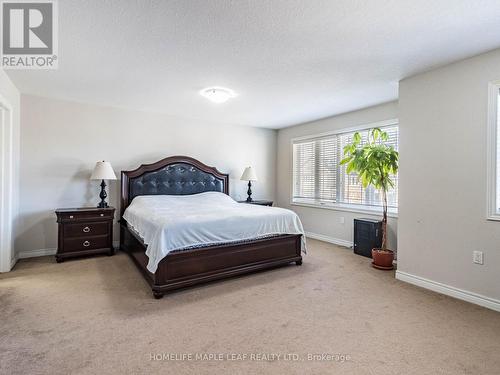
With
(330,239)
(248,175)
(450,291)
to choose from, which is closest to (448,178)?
(450,291)

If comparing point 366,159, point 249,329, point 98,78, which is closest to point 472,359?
point 249,329

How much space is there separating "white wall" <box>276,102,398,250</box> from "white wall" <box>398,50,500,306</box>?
3.22ft

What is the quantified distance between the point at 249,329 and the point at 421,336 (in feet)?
4.34

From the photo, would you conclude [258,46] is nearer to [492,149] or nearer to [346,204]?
[492,149]

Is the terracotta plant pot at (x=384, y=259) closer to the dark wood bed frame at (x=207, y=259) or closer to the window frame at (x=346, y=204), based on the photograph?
the window frame at (x=346, y=204)

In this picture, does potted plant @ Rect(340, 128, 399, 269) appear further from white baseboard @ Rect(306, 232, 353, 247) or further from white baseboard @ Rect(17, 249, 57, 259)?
white baseboard @ Rect(17, 249, 57, 259)

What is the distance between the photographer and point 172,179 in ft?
16.4

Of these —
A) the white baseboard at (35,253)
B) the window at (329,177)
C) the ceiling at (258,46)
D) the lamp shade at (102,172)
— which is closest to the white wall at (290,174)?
the window at (329,177)

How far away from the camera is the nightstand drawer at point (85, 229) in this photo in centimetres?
391

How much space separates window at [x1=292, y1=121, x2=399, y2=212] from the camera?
14.9ft

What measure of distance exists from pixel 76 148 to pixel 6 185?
46.4 inches

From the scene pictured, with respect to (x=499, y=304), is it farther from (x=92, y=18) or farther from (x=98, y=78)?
(x=98, y=78)
